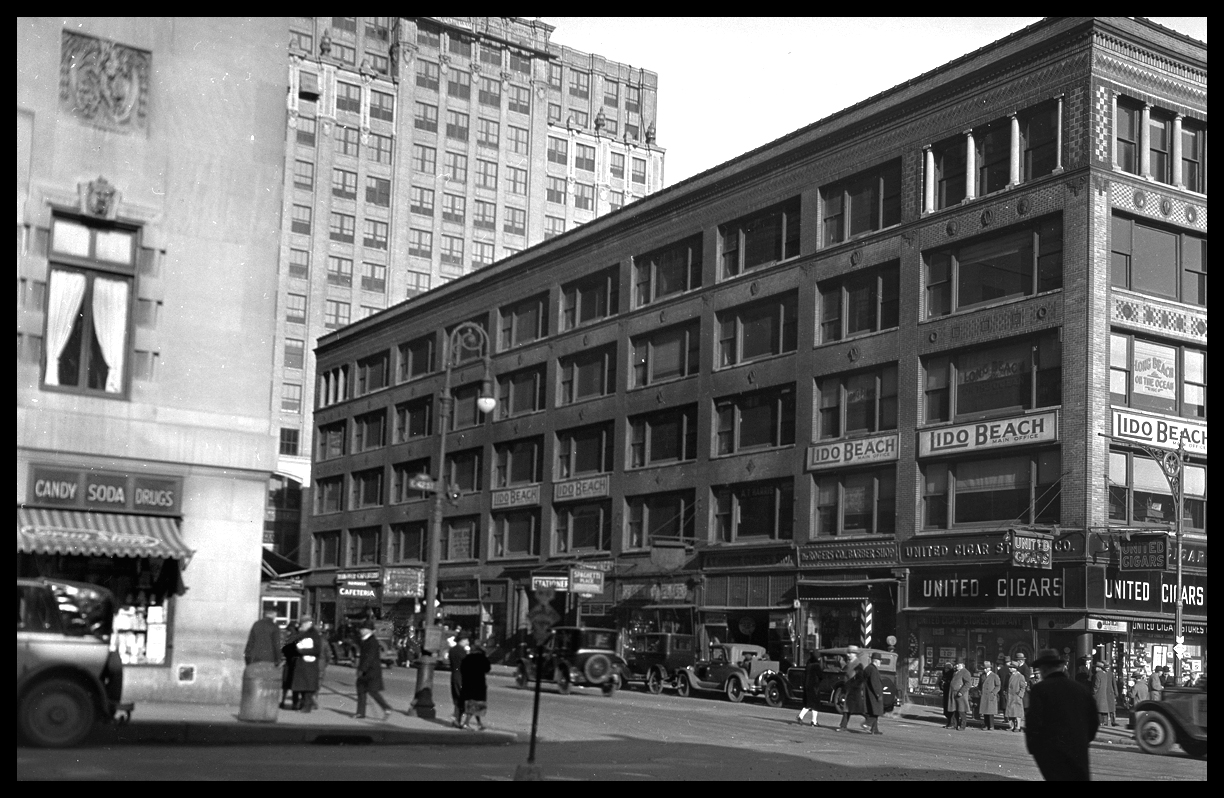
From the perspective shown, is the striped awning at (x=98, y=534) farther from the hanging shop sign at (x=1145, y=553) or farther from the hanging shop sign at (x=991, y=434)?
the hanging shop sign at (x=991, y=434)

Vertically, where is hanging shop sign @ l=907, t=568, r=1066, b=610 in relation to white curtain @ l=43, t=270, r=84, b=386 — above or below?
below

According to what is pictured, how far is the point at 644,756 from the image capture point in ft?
72.7

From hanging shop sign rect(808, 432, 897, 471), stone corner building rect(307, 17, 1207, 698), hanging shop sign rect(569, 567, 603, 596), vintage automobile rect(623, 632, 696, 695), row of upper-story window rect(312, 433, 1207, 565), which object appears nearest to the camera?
stone corner building rect(307, 17, 1207, 698)

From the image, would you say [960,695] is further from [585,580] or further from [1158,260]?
[585,580]

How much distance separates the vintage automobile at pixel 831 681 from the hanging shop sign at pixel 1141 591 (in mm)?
6788

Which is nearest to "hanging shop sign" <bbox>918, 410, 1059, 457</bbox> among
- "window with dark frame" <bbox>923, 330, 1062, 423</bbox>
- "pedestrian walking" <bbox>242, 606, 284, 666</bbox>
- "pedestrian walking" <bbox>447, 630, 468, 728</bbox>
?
"window with dark frame" <bbox>923, 330, 1062, 423</bbox>

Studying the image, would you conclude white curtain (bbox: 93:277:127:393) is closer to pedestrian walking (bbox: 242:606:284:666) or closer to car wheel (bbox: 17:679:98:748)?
pedestrian walking (bbox: 242:606:284:666)

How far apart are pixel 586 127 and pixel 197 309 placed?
4839 centimetres

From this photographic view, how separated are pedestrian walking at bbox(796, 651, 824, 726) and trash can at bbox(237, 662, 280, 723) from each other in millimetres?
13348

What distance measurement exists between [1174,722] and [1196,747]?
58 cm

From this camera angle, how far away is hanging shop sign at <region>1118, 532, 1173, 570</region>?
37875 mm

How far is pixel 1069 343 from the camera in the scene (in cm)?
4316

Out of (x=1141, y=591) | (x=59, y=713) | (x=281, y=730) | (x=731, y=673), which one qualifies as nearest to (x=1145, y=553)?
(x=1141, y=591)
